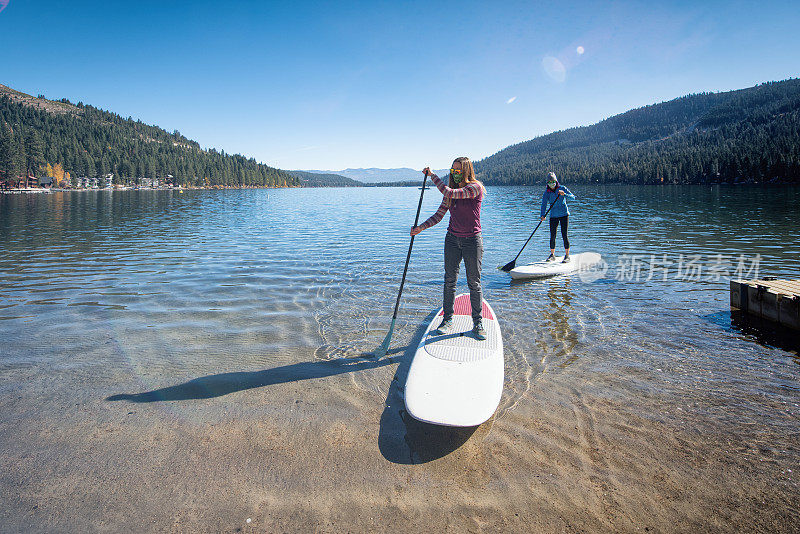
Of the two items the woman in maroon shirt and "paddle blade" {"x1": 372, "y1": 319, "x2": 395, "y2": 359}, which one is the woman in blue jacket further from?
"paddle blade" {"x1": 372, "y1": 319, "x2": 395, "y2": 359}

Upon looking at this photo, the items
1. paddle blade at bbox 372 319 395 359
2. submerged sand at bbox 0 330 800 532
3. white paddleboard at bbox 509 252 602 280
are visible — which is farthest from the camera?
white paddleboard at bbox 509 252 602 280

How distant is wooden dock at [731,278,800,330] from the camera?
776 centimetres

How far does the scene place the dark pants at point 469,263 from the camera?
6777mm

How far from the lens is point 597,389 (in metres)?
5.98

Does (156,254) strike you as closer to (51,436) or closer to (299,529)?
(51,436)

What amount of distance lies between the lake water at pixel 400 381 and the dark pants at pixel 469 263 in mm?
1283

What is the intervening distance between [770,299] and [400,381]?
314 inches

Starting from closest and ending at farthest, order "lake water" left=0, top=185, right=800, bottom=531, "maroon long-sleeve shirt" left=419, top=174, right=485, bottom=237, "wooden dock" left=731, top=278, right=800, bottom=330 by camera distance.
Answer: "lake water" left=0, top=185, right=800, bottom=531
"maroon long-sleeve shirt" left=419, top=174, right=485, bottom=237
"wooden dock" left=731, top=278, right=800, bottom=330

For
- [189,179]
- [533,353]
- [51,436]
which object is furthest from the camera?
[189,179]

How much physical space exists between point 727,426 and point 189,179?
21119cm

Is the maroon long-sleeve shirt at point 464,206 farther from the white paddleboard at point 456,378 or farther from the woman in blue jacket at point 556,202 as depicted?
the woman in blue jacket at point 556,202


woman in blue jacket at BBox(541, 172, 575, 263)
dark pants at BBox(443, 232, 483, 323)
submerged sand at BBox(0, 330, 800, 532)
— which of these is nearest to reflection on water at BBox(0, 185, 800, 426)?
submerged sand at BBox(0, 330, 800, 532)

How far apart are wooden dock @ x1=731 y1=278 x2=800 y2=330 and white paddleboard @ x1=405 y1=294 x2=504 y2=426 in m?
6.00

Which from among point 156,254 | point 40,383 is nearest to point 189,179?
point 156,254
